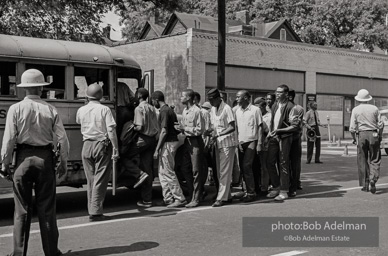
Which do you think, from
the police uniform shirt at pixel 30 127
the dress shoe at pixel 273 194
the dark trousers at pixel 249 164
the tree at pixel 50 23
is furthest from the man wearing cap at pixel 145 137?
the tree at pixel 50 23

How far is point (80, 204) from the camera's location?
9492 millimetres

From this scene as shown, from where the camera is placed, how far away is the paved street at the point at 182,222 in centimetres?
618

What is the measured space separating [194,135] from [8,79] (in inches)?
122

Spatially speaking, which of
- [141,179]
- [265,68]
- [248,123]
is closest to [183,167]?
[141,179]

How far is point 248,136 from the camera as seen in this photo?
31.6 ft

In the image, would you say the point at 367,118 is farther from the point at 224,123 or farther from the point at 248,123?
the point at 224,123

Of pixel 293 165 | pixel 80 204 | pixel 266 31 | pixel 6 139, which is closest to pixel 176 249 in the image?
pixel 6 139

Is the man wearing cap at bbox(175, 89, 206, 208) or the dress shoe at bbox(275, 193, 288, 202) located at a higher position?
the man wearing cap at bbox(175, 89, 206, 208)

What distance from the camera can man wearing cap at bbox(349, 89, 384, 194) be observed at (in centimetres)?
1041

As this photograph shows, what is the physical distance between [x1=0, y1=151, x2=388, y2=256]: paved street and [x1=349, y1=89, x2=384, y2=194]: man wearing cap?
379 mm

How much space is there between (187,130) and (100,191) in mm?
1941

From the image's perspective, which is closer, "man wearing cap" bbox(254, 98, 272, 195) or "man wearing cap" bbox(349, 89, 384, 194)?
"man wearing cap" bbox(254, 98, 272, 195)

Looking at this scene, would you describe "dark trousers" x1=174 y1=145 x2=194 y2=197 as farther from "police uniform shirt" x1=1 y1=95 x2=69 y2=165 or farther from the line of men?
"police uniform shirt" x1=1 y1=95 x2=69 y2=165

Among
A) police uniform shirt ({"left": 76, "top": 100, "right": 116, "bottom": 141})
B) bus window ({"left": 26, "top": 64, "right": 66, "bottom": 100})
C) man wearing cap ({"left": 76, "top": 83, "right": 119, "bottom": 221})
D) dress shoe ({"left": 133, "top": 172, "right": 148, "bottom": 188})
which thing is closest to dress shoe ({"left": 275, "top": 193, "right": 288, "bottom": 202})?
dress shoe ({"left": 133, "top": 172, "right": 148, "bottom": 188})
